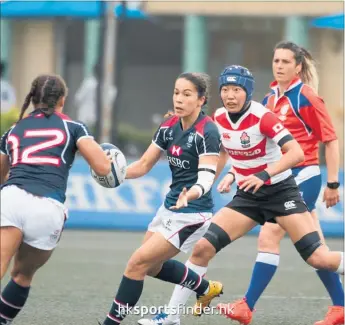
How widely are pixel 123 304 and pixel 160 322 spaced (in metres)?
0.68

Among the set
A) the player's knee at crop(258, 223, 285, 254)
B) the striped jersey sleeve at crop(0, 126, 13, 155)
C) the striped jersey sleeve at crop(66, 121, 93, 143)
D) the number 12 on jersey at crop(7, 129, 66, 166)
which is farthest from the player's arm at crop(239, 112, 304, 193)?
the striped jersey sleeve at crop(0, 126, 13, 155)

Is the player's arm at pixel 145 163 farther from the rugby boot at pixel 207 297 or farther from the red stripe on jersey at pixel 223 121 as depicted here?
the rugby boot at pixel 207 297

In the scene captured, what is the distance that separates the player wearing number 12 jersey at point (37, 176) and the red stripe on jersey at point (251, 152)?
1309 millimetres

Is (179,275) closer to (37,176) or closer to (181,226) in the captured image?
(181,226)

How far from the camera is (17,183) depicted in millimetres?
7082

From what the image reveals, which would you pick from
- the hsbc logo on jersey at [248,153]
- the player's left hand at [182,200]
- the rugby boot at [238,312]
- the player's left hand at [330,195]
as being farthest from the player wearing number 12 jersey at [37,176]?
the player's left hand at [330,195]

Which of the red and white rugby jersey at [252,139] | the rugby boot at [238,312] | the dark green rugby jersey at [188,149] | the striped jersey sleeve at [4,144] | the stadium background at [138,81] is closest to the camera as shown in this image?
the striped jersey sleeve at [4,144]

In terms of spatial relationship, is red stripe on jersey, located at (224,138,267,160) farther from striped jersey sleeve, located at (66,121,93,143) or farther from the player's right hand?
striped jersey sleeve, located at (66,121,93,143)

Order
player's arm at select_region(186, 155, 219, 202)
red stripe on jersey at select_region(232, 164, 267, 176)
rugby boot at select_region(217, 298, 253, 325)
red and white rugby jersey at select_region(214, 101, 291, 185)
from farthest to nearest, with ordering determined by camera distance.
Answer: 1. rugby boot at select_region(217, 298, 253, 325)
2. red stripe on jersey at select_region(232, 164, 267, 176)
3. red and white rugby jersey at select_region(214, 101, 291, 185)
4. player's arm at select_region(186, 155, 219, 202)

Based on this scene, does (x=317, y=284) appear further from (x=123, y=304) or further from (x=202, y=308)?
(x=123, y=304)

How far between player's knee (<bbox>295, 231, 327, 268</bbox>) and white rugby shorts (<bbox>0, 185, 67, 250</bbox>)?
185 centimetres

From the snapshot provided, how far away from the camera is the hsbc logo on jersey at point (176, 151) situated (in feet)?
26.3

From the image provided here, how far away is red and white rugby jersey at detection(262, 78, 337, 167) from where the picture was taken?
345 inches

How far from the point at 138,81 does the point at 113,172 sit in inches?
945
